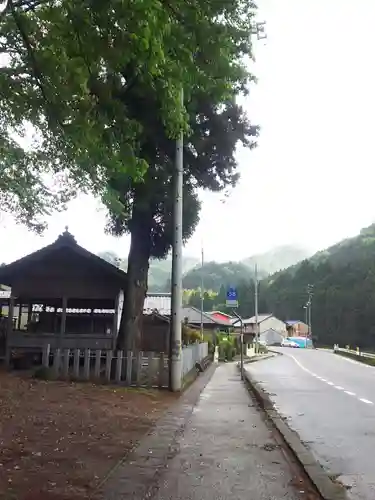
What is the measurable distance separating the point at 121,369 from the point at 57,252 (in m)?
7.40

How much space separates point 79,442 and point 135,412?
342cm

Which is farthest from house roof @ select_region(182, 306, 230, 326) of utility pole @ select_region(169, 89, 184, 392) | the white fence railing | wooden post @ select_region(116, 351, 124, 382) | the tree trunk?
utility pole @ select_region(169, 89, 184, 392)

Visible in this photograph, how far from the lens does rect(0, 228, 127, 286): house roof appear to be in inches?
788

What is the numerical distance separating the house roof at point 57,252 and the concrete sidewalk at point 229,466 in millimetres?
10239

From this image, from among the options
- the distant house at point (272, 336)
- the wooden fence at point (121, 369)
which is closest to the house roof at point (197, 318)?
the wooden fence at point (121, 369)

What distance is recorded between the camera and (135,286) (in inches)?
722

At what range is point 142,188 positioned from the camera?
57.7 ft

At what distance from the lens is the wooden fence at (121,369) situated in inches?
582

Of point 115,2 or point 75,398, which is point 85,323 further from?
point 115,2

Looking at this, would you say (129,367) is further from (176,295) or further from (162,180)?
(162,180)

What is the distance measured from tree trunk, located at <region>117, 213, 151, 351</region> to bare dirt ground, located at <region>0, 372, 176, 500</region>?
4.17m

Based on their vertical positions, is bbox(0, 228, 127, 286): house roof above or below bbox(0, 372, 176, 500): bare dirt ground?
above

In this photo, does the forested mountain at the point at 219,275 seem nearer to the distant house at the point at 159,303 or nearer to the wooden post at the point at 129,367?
the distant house at the point at 159,303

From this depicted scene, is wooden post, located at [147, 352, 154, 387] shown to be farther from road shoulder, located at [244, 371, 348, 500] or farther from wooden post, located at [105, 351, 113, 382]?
road shoulder, located at [244, 371, 348, 500]
